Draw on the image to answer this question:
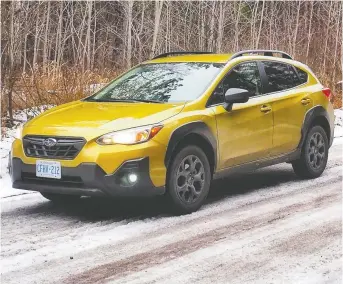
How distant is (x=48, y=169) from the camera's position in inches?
250

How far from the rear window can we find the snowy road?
1.29m

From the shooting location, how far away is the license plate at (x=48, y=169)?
6.28 meters

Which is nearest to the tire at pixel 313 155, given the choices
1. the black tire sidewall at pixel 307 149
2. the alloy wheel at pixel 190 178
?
the black tire sidewall at pixel 307 149

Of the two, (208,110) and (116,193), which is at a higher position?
(208,110)

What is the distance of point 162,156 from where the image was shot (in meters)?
6.35

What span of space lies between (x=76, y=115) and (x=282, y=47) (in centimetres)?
2129

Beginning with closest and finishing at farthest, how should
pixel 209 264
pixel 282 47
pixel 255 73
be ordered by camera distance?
pixel 209 264, pixel 255 73, pixel 282 47

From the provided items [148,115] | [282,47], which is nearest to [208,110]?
[148,115]

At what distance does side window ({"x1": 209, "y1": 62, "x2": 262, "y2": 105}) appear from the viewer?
7219 millimetres

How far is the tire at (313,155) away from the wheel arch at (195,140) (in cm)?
195

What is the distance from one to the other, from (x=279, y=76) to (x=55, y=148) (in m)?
3.36

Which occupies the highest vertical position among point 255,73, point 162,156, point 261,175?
point 255,73

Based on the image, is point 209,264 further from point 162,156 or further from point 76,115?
point 76,115

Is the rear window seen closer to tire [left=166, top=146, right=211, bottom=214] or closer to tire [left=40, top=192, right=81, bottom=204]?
tire [left=166, top=146, right=211, bottom=214]
